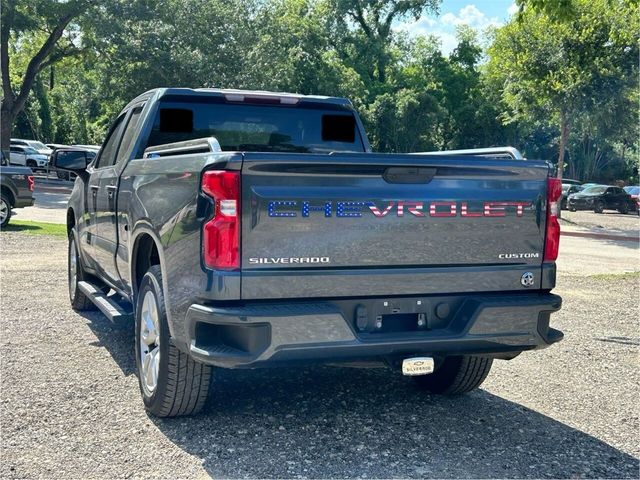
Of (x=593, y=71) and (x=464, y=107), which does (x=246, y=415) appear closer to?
(x=593, y=71)

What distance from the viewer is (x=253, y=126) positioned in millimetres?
5922

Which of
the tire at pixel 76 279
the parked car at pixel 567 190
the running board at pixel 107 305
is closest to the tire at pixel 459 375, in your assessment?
the running board at pixel 107 305

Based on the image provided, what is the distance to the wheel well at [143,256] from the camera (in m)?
4.79

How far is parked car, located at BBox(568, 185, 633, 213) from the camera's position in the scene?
117ft

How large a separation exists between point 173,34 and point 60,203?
10.2 m

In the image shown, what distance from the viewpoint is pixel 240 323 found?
366cm

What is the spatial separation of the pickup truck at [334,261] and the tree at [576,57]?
20.7 metres

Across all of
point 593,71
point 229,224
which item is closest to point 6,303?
point 229,224

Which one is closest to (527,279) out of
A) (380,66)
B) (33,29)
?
(33,29)

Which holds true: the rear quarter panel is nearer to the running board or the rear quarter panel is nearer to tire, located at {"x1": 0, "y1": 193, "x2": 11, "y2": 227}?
the running board

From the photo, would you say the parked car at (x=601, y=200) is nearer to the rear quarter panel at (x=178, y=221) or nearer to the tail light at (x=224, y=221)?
the rear quarter panel at (x=178, y=221)

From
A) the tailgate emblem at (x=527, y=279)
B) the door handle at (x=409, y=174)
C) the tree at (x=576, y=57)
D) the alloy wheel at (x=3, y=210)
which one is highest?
the tree at (x=576, y=57)

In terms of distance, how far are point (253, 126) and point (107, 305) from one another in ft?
5.91

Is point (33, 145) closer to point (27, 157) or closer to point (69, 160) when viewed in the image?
point (27, 157)
